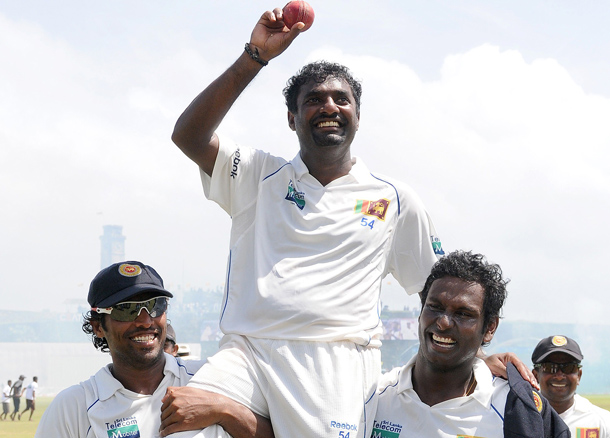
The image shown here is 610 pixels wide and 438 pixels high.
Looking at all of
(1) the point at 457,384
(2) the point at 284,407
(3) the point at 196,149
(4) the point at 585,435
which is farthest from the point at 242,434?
(4) the point at 585,435

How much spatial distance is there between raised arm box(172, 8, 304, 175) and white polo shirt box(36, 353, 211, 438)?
1.29 m

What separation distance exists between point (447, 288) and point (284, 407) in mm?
1047

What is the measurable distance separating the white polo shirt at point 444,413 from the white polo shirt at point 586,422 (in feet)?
9.15

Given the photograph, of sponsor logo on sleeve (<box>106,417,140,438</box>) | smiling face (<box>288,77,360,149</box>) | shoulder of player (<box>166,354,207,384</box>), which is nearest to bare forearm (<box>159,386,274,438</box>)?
sponsor logo on sleeve (<box>106,417,140,438</box>)

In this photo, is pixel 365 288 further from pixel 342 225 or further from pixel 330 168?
pixel 330 168

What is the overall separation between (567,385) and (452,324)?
3191 millimetres

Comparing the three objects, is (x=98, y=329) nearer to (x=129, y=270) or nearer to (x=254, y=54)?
(x=129, y=270)

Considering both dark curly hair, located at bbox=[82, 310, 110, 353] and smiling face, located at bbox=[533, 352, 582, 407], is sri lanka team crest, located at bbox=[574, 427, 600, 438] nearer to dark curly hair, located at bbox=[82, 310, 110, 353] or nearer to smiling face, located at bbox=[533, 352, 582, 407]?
smiling face, located at bbox=[533, 352, 582, 407]

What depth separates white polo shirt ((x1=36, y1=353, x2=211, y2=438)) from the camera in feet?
12.3

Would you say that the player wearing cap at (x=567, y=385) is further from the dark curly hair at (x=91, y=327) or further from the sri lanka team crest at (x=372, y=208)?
the dark curly hair at (x=91, y=327)

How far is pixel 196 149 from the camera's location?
4.03 m

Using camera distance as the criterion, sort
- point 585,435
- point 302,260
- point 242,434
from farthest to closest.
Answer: point 585,435 < point 302,260 < point 242,434

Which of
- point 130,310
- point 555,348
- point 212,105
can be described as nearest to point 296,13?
point 212,105

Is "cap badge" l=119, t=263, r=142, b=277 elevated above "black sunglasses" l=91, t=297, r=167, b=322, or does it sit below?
above
